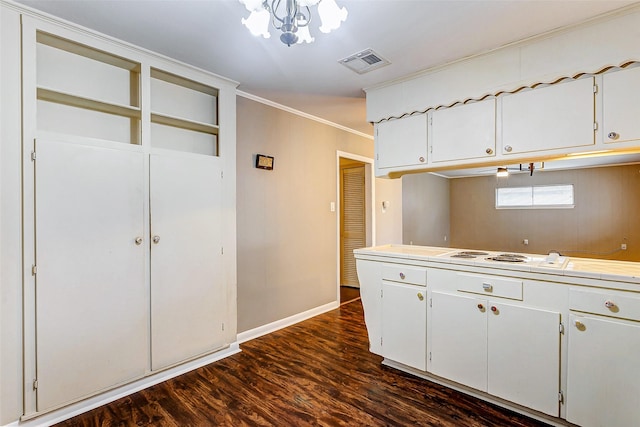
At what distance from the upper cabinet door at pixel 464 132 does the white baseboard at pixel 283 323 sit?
7.41 ft

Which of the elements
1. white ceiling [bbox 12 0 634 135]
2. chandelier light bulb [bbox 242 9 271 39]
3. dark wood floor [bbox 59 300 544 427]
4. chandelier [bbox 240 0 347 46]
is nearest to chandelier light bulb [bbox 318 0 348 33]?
chandelier [bbox 240 0 347 46]

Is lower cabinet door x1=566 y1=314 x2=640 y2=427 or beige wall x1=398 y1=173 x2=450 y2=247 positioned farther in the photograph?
beige wall x1=398 y1=173 x2=450 y2=247

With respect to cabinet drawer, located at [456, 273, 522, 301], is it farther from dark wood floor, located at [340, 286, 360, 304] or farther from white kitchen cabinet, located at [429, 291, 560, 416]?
dark wood floor, located at [340, 286, 360, 304]

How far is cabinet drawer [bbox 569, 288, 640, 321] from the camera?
1.58 m

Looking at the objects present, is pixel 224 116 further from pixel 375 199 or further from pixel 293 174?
pixel 375 199

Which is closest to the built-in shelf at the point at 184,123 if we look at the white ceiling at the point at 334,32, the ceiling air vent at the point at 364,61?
the white ceiling at the point at 334,32

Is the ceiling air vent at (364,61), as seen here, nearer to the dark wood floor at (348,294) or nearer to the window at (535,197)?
the dark wood floor at (348,294)

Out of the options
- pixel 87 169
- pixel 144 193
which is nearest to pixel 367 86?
pixel 144 193

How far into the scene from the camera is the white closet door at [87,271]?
1879 mm

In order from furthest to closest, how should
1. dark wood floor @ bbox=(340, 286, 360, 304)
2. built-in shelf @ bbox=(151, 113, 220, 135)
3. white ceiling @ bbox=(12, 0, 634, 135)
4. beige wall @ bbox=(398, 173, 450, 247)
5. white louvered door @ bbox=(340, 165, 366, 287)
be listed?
beige wall @ bbox=(398, 173, 450, 247)
white louvered door @ bbox=(340, 165, 366, 287)
dark wood floor @ bbox=(340, 286, 360, 304)
built-in shelf @ bbox=(151, 113, 220, 135)
white ceiling @ bbox=(12, 0, 634, 135)

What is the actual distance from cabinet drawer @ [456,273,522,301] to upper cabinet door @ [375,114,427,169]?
3.25 ft

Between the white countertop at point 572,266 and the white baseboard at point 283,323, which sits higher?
the white countertop at point 572,266

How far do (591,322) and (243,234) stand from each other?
8.57 feet

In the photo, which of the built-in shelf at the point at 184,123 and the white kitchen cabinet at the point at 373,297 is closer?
the built-in shelf at the point at 184,123
